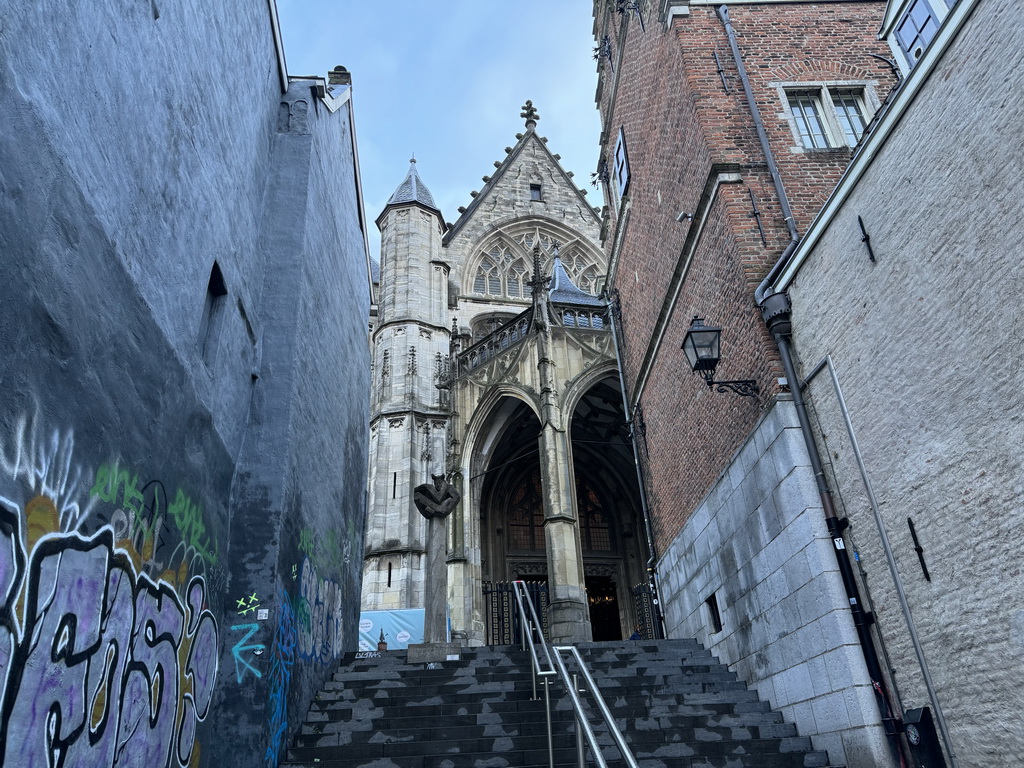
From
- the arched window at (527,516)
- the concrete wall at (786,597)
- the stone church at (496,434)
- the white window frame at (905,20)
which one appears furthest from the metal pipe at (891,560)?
the arched window at (527,516)

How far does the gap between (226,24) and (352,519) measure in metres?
7.10

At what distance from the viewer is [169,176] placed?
4969mm

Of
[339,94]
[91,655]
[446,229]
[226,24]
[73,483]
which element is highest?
[446,229]

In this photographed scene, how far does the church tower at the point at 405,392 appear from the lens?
18312 millimetres

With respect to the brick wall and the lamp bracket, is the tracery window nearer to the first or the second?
the brick wall

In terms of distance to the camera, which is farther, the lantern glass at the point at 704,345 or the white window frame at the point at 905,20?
the lantern glass at the point at 704,345

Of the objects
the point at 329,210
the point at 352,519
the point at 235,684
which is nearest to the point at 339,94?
the point at 329,210

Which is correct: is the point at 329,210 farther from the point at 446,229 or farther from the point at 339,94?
the point at 446,229

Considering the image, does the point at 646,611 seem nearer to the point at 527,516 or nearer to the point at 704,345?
the point at 527,516

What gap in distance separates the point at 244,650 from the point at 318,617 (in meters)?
2.16

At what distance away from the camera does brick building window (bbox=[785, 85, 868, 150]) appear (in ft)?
29.3

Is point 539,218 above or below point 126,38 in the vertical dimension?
above

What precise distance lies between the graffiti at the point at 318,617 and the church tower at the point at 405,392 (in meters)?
8.89

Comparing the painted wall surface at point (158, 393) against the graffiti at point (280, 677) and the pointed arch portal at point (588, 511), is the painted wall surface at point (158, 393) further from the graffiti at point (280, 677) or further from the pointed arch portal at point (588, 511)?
the pointed arch portal at point (588, 511)
